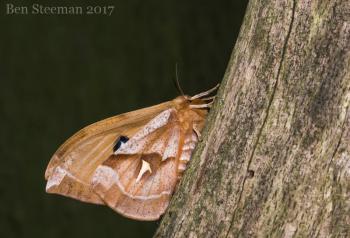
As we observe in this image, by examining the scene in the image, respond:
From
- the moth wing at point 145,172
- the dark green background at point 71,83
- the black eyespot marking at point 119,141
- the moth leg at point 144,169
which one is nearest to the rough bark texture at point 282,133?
the moth wing at point 145,172

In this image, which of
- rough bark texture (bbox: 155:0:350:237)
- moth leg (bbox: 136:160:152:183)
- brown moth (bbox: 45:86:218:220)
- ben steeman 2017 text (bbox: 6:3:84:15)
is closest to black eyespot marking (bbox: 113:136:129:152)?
brown moth (bbox: 45:86:218:220)

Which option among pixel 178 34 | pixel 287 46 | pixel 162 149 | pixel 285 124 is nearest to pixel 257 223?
pixel 285 124

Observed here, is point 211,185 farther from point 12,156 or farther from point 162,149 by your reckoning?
point 12,156

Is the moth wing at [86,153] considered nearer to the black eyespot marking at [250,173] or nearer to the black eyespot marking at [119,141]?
the black eyespot marking at [119,141]

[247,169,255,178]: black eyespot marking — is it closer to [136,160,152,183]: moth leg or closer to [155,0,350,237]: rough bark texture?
[155,0,350,237]: rough bark texture

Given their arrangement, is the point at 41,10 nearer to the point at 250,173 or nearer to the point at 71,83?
the point at 71,83

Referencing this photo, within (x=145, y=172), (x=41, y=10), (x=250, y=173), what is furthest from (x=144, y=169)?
(x=41, y=10)
